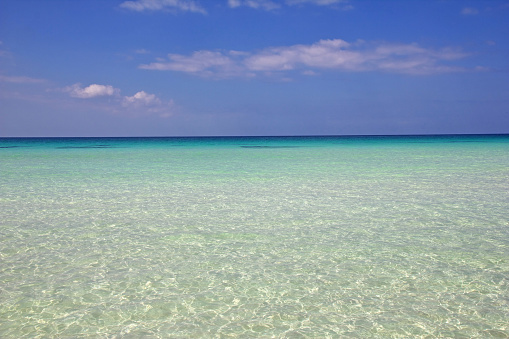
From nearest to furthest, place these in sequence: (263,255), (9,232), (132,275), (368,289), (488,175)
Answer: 1. (368,289)
2. (132,275)
3. (263,255)
4. (9,232)
5. (488,175)

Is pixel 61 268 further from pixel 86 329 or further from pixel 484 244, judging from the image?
pixel 484 244

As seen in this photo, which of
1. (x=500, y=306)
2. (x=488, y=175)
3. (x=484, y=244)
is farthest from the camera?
(x=488, y=175)

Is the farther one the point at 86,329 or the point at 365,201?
the point at 365,201

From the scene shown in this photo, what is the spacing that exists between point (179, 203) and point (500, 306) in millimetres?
6861

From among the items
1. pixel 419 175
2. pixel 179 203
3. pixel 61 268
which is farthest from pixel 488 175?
pixel 61 268

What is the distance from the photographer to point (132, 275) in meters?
4.68

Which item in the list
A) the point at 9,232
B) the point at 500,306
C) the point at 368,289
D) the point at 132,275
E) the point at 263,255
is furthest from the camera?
the point at 9,232

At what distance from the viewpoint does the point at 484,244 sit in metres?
5.75

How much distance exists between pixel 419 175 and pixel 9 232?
1329 centimetres

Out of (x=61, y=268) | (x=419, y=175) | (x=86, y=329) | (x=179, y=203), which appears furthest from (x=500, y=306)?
(x=419, y=175)

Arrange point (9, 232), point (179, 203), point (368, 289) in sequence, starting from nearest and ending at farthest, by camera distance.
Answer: point (368, 289) → point (9, 232) → point (179, 203)

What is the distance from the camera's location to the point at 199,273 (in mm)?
4738

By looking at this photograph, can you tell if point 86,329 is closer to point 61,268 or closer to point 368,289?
point 61,268

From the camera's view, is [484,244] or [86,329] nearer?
[86,329]
